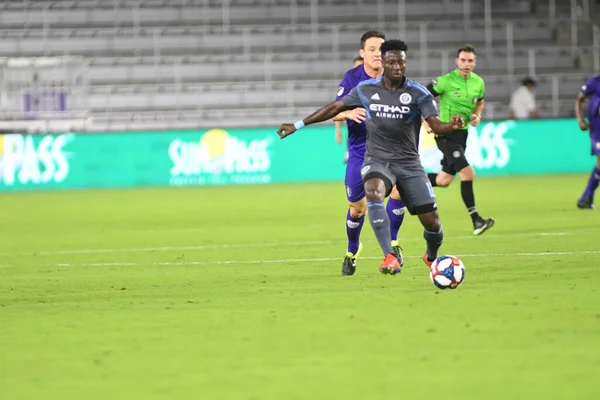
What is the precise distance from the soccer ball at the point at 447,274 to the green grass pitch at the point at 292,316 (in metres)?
0.11

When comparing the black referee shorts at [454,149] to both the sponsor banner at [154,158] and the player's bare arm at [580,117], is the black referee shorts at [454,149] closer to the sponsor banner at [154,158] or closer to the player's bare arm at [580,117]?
the player's bare arm at [580,117]

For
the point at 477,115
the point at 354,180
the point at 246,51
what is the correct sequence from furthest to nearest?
the point at 246,51 → the point at 477,115 → the point at 354,180

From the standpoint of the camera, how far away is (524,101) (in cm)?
3044

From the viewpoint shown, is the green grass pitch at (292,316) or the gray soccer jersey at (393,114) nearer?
the green grass pitch at (292,316)

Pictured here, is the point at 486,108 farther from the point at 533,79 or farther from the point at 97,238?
the point at 97,238

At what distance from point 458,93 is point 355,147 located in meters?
4.44

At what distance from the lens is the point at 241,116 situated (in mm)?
31391

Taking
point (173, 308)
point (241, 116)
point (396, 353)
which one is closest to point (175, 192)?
point (241, 116)

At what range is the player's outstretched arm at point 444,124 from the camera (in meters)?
8.96

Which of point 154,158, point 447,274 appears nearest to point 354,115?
point 447,274

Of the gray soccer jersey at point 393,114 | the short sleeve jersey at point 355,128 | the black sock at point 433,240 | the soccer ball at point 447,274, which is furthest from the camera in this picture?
the short sleeve jersey at point 355,128

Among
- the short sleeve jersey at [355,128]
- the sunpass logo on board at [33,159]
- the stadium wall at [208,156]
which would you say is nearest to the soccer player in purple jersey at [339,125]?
the short sleeve jersey at [355,128]

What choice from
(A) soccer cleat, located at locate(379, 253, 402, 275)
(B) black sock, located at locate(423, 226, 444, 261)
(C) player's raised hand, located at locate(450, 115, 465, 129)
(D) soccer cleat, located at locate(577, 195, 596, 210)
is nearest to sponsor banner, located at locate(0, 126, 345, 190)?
(D) soccer cleat, located at locate(577, 195, 596, 210)

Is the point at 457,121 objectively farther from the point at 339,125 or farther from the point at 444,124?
the point at 339,125
